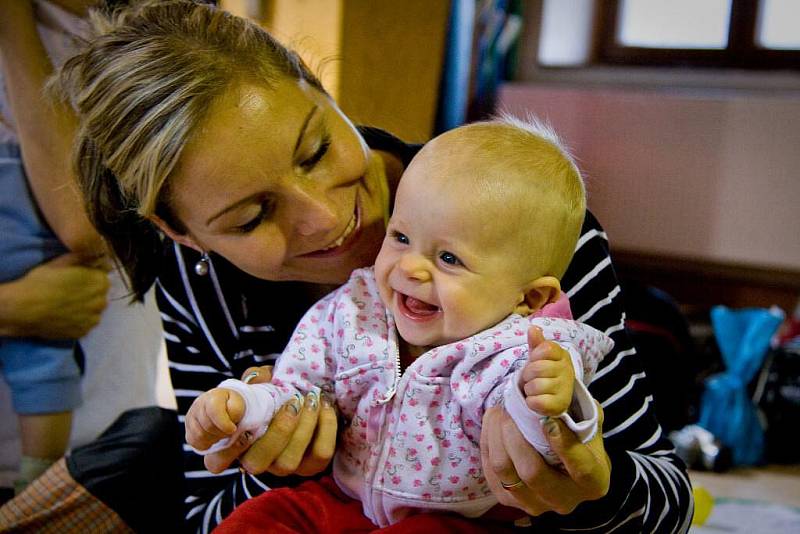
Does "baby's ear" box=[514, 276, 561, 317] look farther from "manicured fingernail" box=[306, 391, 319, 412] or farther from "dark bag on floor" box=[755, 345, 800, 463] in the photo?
"dark bag on floor" box=[755, 345, 800, 463]

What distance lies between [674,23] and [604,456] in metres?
3.06

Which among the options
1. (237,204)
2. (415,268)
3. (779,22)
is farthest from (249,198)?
(779,22)

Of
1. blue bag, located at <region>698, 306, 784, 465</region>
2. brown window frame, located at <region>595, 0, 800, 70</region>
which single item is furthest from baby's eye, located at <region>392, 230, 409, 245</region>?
brown window frame, located at <region>595, 0, 800, 70</region>

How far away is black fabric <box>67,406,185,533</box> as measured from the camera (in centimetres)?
156

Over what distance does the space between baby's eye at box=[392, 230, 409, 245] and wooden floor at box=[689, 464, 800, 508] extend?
158cm

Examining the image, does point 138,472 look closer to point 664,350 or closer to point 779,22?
point 664,350

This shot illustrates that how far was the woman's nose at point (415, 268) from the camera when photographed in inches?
34.9

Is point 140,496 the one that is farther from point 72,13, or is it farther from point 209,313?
point 72,13

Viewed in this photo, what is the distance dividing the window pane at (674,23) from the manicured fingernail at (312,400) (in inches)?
112

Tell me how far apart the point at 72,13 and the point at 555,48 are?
237cm

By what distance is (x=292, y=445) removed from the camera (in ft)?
2.91

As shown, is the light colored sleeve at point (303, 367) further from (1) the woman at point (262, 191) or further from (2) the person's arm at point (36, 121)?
(2) the person's arm at point (36, 121)

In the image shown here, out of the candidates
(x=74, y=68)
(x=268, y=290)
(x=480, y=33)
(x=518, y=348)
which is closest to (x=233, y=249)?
(x=268, y=290)

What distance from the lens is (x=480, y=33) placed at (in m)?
3.41
